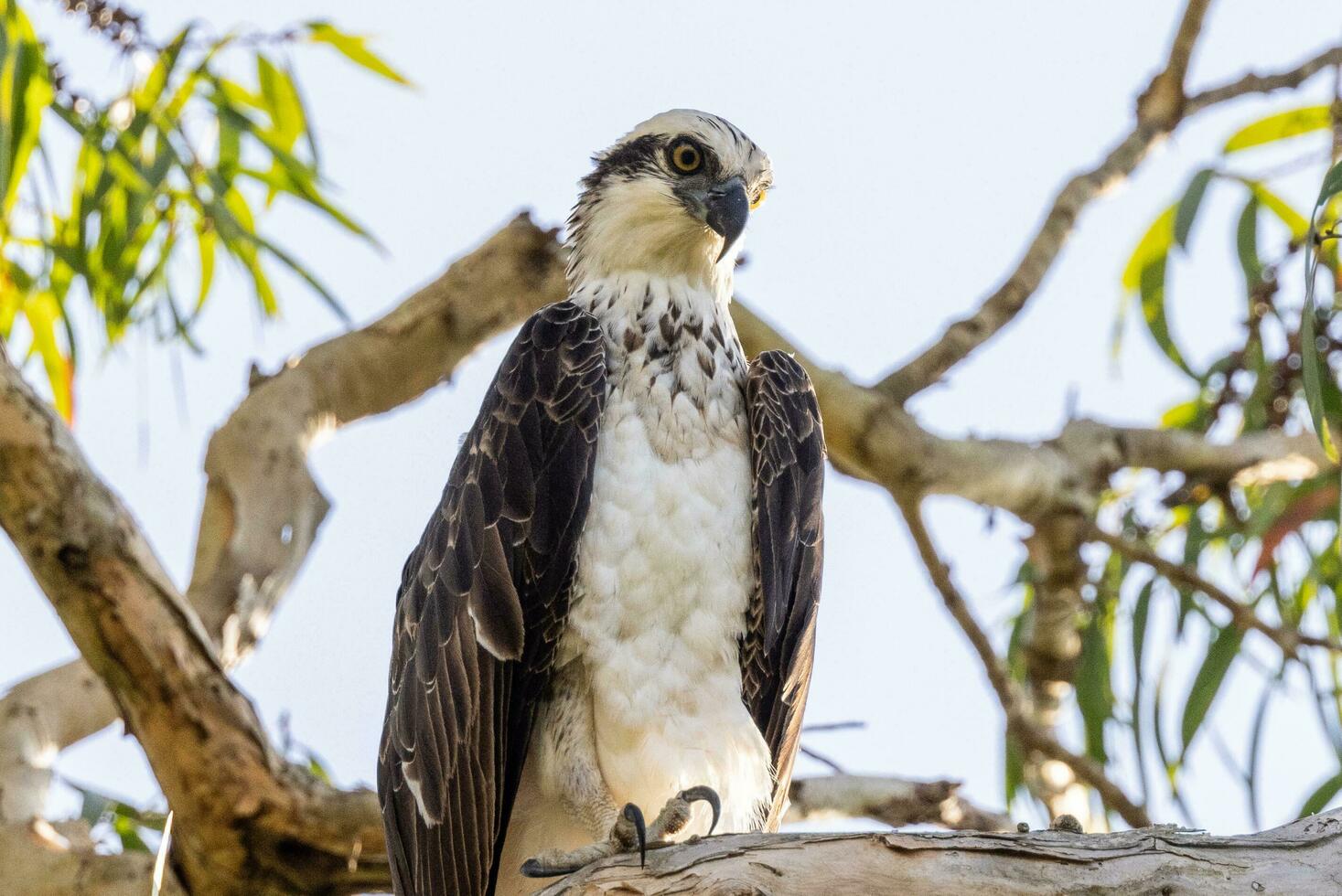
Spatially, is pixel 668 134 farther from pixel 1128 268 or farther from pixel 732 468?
pixel 1128 268

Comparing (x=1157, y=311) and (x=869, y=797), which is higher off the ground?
(x=1157, y=311)

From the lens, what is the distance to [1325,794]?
18.7 feet

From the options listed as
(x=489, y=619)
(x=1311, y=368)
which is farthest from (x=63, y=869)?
(x=1311, y=368)

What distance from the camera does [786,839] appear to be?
111 inches

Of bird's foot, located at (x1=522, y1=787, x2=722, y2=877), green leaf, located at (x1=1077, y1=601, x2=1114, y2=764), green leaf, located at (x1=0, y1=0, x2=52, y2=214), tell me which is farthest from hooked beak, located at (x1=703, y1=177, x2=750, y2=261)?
green leaf, located at (x1=1077, y1=601, x2=1114, y2=764)

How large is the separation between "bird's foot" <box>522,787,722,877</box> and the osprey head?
5.05ft

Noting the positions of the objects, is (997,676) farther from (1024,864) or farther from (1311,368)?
(1024,864)

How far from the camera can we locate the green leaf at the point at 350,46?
239 inches

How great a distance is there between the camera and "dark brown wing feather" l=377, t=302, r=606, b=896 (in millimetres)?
3523

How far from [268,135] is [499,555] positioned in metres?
3.16

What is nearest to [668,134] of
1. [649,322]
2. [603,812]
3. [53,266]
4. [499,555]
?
[649,322]

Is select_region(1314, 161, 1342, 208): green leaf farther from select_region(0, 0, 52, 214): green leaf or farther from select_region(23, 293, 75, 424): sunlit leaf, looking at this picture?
select_region(23, 293, 75, 424): sunlit leaf

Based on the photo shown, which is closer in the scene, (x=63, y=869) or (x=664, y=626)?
(x=664, y=626)

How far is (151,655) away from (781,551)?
5.85ft
